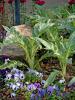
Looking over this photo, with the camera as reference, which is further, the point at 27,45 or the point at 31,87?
the point at 27,45

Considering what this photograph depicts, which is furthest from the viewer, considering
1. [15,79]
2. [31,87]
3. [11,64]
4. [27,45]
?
[27,45]

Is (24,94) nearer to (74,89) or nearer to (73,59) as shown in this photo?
(74,89)

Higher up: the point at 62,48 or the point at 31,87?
the point at 62,48

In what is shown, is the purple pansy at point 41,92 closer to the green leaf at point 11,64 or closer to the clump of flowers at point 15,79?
the clump of flowers at point 15,79

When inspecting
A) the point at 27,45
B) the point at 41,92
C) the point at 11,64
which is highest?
the point at 27,45

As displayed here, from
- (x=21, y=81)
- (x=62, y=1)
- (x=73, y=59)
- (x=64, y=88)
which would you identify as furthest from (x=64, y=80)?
(x=62, y=1)

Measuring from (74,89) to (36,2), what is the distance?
118 inches

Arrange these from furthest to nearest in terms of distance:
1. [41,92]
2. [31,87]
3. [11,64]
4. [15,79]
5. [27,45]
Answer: [27,45] < [11,64] < [15,79] < [31,87] < [41,92]

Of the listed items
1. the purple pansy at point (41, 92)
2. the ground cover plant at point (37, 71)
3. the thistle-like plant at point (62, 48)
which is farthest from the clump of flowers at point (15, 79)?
the thistle-like plant at point (62, 48)

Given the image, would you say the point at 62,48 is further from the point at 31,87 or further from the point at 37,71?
the point at 31,87

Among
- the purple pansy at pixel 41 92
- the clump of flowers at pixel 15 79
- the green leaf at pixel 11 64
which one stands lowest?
the purple pansy at pixel 41 92

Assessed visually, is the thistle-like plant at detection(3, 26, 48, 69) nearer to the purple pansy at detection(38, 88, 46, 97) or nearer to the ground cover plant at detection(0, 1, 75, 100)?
the ground cover plant at detection(0, 1, 75, 100)

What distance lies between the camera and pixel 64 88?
168 inches

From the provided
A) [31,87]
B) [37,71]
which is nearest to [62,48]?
[37,71]
